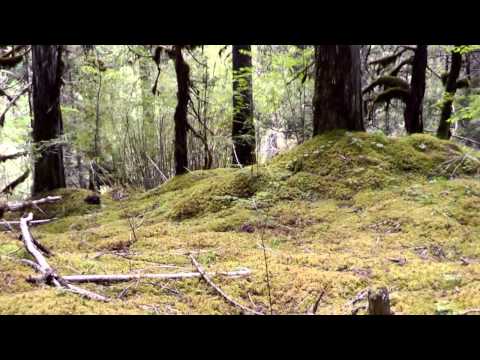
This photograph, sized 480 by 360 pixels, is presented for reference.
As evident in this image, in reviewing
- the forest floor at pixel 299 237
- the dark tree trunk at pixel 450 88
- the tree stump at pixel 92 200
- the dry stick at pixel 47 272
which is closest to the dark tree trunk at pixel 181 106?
the forest floor at pixel 299 237

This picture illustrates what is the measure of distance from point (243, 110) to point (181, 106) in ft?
7.95

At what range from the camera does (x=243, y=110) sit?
29.1ft

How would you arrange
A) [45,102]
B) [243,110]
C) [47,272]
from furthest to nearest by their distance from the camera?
1. [243,110]
2. [45,102]
3. [47,272]

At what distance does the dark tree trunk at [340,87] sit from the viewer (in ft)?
17.6

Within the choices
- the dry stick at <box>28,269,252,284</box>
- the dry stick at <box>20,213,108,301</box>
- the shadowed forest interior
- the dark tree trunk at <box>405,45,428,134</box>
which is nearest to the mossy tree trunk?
the shadowed forest interior

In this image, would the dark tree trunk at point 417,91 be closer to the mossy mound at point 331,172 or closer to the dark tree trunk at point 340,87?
the mossy mound at point 331,172

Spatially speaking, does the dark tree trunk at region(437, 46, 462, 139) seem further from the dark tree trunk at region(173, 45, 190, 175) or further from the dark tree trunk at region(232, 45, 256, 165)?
the dark tree trunk at region(173, 45, 190, 175)

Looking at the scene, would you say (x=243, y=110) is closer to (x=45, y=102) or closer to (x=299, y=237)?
(x=45, y=102)

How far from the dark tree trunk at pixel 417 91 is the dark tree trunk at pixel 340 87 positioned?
147 inches

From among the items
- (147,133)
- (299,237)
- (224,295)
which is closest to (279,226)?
(299,237)

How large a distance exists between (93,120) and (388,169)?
8935mm

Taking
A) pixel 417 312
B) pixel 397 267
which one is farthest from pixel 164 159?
pixel 417 312
